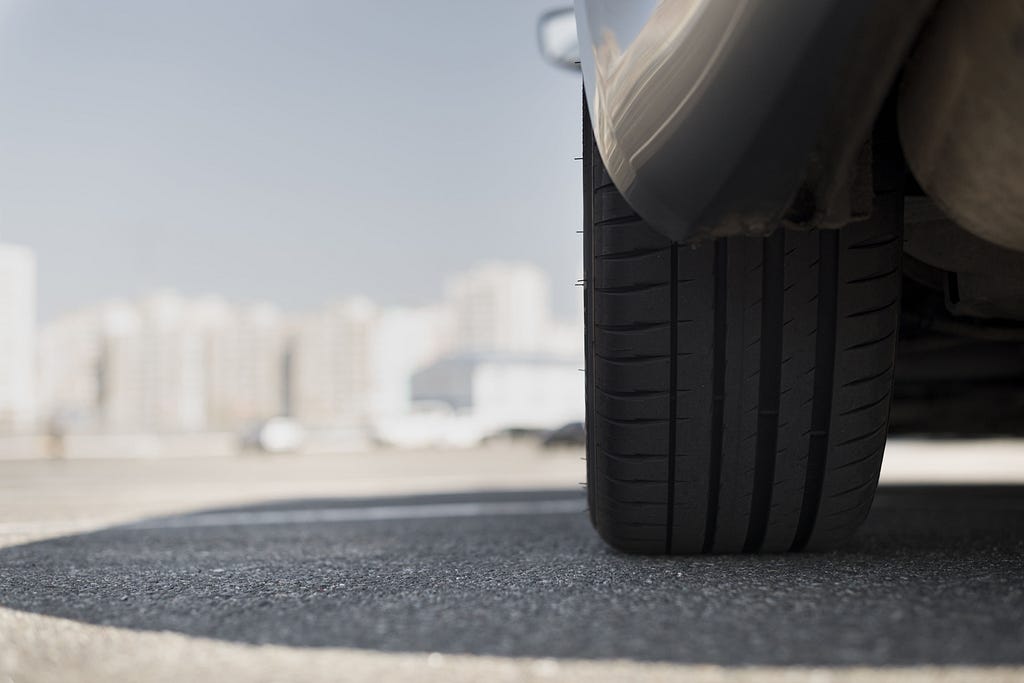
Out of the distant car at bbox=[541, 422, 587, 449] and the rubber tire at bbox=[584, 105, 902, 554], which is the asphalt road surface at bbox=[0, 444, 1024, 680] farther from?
the distant car at bbox=[541, 422, 587, 449]

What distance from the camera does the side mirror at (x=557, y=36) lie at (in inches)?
64.6

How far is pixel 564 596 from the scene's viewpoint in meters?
1.03

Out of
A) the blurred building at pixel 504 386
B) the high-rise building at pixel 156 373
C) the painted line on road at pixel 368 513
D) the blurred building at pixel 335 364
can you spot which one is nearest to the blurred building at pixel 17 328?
the high-rise building at pixel 156 373

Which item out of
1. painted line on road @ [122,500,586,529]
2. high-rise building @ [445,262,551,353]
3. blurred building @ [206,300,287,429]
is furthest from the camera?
high-rise building @ [445,262,551,353]

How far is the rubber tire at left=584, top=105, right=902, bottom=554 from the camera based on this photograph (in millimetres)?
1150

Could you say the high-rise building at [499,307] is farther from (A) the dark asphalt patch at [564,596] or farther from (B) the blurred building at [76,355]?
(A) the dark asphalt patch at [564,596]

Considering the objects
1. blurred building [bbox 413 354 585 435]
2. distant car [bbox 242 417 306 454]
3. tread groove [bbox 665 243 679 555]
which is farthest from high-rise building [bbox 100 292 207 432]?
tread groove [bbox 665 243 679 555]

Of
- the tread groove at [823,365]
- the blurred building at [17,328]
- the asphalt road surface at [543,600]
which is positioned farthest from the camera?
the blurred building at [17,328]

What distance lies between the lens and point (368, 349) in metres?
60.2

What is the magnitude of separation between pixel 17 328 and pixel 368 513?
53.5 meters

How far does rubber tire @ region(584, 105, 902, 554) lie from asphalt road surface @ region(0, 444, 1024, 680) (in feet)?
0.35

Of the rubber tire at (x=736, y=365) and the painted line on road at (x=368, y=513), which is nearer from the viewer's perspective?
the rubber tire at (x=736, y=365)

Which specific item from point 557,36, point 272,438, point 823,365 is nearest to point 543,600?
point 823,365

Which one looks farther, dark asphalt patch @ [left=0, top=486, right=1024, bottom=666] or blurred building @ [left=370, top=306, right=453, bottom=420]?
blurred building @ [left=370, top=306, right=453, bottom=420]
